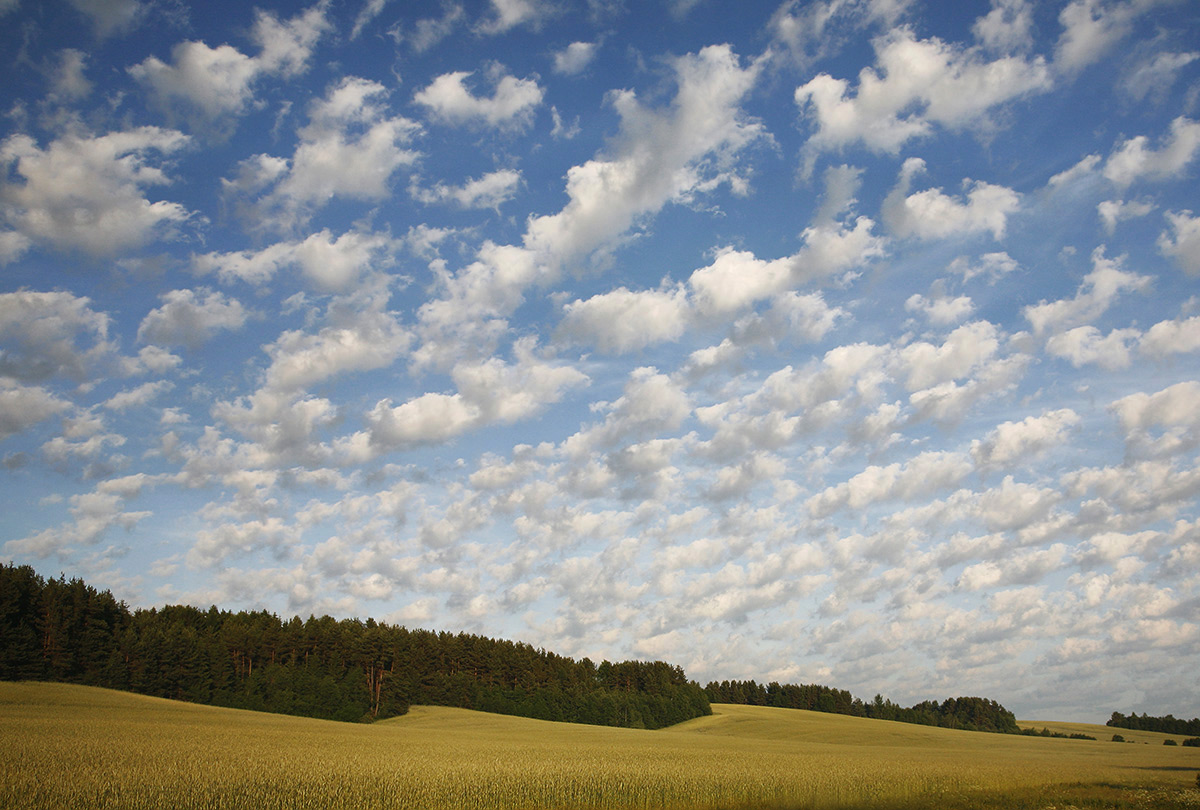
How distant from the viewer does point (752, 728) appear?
303 feet

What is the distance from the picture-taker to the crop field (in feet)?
69.9

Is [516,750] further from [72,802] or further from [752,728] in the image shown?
[752,728]

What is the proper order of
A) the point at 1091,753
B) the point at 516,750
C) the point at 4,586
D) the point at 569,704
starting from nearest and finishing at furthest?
the point at 516,750
the point at 1091,753
the point at 4,586
the point at 569,704

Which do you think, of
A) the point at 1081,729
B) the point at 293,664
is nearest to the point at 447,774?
the point at 293,664

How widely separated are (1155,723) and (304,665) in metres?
158

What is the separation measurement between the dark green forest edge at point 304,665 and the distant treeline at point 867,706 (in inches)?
1784

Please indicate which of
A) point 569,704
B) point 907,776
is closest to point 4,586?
point 569,704

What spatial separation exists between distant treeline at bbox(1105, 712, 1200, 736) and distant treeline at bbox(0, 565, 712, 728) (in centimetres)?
8792

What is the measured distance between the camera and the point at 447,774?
88.2ft

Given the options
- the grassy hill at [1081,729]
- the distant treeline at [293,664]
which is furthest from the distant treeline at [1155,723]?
the distant treeline at [293,664]

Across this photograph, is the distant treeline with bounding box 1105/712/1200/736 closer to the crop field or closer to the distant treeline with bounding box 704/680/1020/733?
the distant treeline with bounding box 704/680/1020/733

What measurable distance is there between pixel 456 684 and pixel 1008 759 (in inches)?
2840

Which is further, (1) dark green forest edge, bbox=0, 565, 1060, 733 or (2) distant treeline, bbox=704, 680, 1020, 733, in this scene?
(2) distant treeline, bbox=704, 680, 1020, 733

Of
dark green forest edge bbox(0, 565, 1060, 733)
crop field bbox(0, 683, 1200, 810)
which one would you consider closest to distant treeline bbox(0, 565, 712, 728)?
dark green forest edge bbox(0, 565, 1060, 733)
